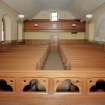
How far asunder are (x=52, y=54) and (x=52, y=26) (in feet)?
7.26

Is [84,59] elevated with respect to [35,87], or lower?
elevated

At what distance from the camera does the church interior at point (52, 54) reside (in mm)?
2936

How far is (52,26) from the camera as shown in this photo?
12586mm

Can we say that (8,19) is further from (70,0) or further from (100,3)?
(100,3)

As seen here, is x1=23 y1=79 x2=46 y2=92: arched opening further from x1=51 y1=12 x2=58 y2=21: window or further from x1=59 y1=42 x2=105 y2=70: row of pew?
x1=51 y1=12 x2=58 y2=21: window

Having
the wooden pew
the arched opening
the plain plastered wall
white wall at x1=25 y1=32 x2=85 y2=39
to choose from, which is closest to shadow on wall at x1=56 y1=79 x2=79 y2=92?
the arched opening

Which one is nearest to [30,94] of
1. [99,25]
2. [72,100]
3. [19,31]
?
[72,100]

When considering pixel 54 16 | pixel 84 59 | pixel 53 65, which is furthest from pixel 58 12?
pixel 84 59

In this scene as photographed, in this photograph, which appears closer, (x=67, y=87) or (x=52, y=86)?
(x=52, y=86)

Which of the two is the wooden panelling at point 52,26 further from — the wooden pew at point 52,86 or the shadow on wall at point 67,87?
the wooden pew at point 52,86

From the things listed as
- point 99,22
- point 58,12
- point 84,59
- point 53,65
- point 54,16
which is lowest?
point 53,65

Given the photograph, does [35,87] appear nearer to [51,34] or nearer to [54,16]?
[51,34]

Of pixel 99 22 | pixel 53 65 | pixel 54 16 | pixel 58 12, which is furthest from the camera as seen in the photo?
pixel 54 16

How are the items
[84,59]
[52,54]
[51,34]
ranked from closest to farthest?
[84,59], [52,54], [51,34]
